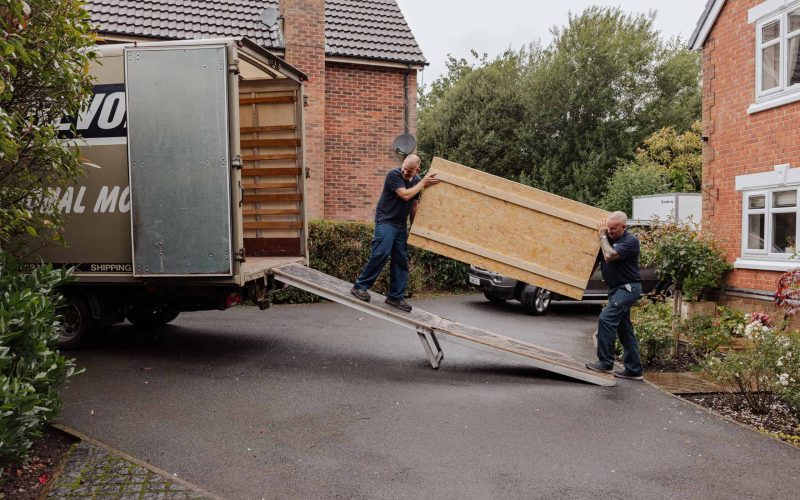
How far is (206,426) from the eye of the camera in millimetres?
5375

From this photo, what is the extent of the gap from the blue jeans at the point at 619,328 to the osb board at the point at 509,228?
366mm

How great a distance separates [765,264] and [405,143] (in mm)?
8360

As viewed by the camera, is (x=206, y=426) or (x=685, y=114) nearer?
(x=206, y=426)

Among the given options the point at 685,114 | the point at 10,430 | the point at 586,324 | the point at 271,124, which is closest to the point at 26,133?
the point at 10,430

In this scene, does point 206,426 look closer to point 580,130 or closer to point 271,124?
point 271,124

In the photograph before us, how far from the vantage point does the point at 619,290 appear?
23.7 feet

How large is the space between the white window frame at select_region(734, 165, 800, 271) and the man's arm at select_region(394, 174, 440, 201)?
19.9ft

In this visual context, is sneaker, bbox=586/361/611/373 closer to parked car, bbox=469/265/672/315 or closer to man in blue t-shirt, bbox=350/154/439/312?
man in blue t-shirt, bbox=350/154/439/312

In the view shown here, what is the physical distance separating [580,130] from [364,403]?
26.7 meters

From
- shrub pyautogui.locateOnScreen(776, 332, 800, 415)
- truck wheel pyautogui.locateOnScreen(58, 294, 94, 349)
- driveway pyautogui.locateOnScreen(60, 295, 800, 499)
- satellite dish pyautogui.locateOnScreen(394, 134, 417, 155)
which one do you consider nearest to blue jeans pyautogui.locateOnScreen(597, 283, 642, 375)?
driveway pyautogui.locateOnScreen(60, 295, 800, 499)

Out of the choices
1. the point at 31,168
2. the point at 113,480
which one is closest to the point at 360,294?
the point at 31,168

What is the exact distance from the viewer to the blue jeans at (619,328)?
23.5 feet

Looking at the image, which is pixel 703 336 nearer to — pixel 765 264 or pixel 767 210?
pixel 765 264

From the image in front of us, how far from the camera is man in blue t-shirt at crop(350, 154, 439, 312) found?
7477mm
